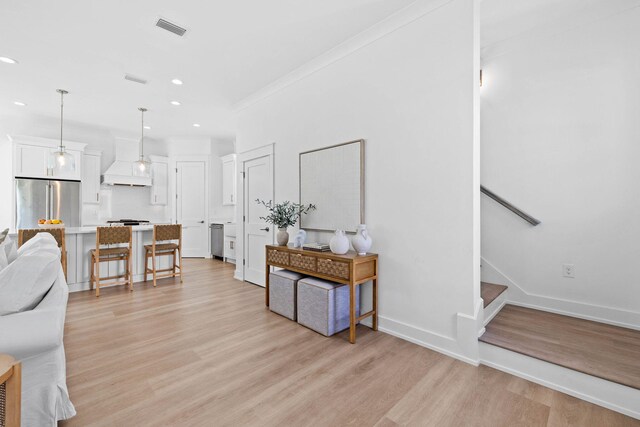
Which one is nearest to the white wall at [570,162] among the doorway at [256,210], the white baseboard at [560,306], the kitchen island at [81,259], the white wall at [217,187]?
the white baseboard at [560,306]

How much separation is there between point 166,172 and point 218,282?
389 cm

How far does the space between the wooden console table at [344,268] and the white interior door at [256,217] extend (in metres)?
1.10

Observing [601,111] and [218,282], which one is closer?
[601,111]

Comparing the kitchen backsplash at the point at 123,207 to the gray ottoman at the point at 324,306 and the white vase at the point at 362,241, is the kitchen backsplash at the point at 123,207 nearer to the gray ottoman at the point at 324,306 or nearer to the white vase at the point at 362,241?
the gray ottoman at the point at 324,306

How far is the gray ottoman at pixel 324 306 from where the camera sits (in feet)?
8.64

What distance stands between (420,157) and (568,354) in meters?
1.76

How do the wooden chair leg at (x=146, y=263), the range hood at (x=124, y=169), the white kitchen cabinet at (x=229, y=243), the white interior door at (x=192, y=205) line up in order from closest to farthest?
1. the wooden chair leg at (x=146, y=263)
2. the range hood at (x=124, y=169)
3. the white kitchen cabinet at (x=229, y=243)
4. the white interior door at (x=192, y=205)

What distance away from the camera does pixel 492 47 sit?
3.21 metres

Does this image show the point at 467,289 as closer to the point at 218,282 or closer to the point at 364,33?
the point at 364,33

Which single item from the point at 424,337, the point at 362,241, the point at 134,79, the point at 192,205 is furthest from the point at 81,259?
the point at 424,337

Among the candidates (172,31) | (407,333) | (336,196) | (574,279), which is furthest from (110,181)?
(574,279)

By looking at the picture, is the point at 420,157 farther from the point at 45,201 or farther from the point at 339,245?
the point at 45,201

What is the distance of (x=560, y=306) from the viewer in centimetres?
280

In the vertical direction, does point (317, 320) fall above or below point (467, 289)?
below
